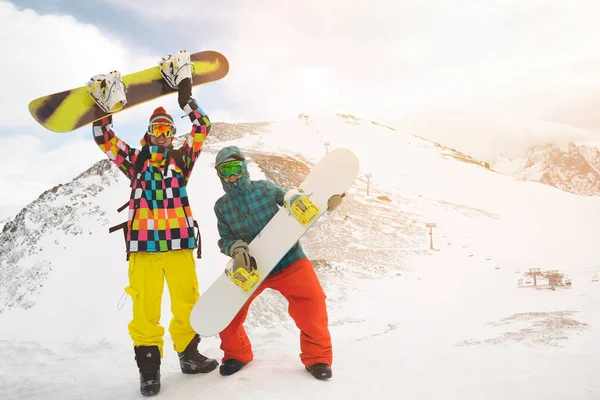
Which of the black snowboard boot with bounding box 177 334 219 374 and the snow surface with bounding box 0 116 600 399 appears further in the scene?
the black snowboard boot with bounding box 177 334 219 374

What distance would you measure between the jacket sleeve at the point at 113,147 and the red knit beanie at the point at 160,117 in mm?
319

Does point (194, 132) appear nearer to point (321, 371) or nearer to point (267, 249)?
point (267, 249)

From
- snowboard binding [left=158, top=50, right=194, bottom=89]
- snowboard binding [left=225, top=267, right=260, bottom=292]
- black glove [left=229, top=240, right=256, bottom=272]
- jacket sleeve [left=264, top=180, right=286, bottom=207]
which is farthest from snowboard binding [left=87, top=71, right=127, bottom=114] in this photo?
snowboard binding [left=225, top=267, right=260, bottom=292]

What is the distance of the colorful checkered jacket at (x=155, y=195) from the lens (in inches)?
139

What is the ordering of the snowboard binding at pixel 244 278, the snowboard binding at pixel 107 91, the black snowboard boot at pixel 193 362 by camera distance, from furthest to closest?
the black snowboard boot at pixel 193 362
the snowboard binding at pixel 107 91
the snowboard binding at pixel 244 278

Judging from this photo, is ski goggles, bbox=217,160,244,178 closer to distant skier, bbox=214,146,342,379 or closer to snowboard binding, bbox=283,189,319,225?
distant skier, bbox=214,146,342,379

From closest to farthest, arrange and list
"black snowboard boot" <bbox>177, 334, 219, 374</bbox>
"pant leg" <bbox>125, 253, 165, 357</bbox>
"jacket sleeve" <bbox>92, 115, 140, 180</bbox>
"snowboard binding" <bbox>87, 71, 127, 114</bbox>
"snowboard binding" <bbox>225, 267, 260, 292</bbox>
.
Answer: "snowboard binding" <bbox>225, 267, 260, 292</bbox> < "pant leg" <bbox>125, 253, 165, 357</bbox> < "snowboard binding" <bbox>87, 71, 127, 114</bbox> < "jacket sleeve" <bbox>92, 115, 140, 180</bbox> < "black snowboard boot" <bbox>177, 334, 219, 374</bbox>

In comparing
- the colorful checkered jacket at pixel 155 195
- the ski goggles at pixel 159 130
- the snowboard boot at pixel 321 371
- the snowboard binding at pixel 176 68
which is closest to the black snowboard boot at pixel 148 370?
the colorful checkered jacket at pixel 155 195

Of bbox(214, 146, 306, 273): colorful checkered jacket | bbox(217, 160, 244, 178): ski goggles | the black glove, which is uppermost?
bbox(217, 160, 244, 178): ski goggles

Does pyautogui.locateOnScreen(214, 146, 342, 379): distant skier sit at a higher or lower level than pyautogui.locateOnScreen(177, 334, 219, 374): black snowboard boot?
higher

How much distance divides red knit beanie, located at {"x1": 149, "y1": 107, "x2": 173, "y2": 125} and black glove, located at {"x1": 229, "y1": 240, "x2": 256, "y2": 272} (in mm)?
1336

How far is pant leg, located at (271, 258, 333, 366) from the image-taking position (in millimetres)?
3539

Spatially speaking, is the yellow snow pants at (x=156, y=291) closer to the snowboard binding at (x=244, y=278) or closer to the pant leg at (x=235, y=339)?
the pant leg at (x=235, y=339)

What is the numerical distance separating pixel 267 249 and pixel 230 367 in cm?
110
